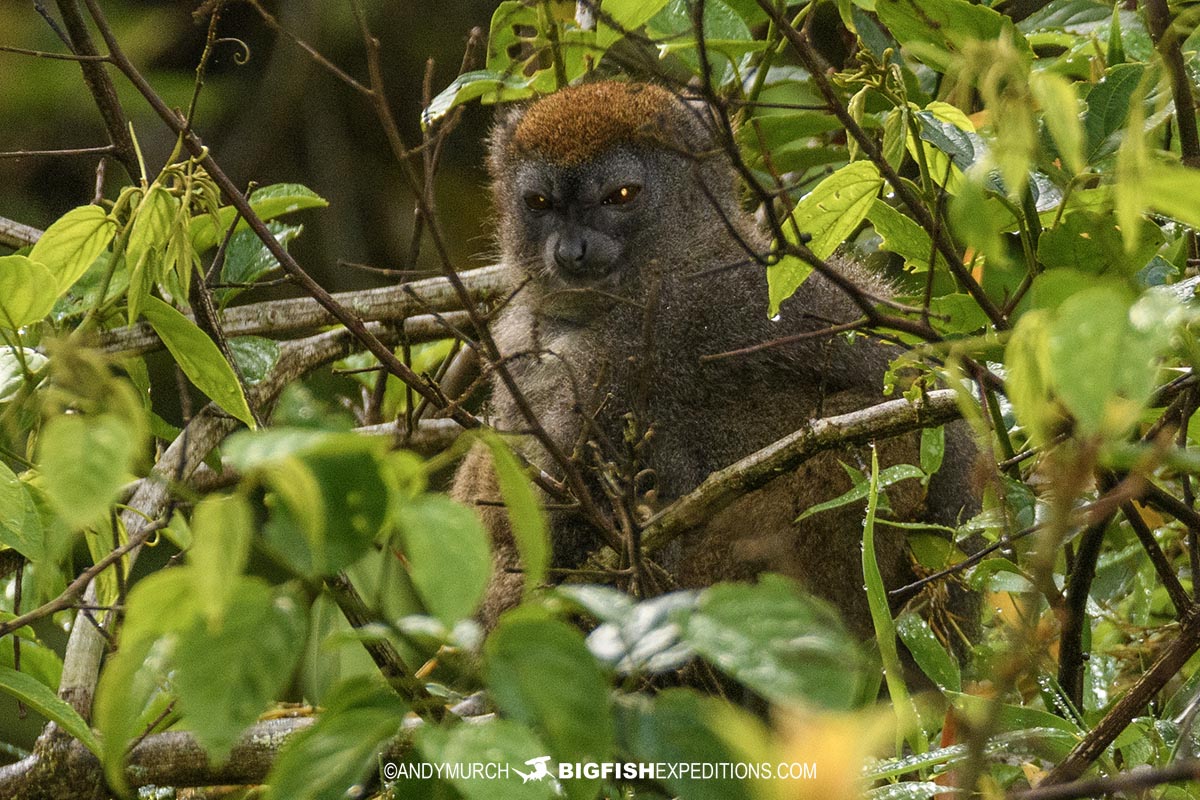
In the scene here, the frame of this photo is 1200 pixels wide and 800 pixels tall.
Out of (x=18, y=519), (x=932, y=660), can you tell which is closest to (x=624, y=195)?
(x=932, y=660)

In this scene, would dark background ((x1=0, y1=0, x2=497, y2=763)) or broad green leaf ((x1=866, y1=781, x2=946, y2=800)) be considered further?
dark background ((x1=0, y1=0, x2=497, y2=763))

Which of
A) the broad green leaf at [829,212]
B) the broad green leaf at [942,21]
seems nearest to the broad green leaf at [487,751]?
the broad green leaf at [829,212]

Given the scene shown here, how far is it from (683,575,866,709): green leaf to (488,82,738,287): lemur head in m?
3.27

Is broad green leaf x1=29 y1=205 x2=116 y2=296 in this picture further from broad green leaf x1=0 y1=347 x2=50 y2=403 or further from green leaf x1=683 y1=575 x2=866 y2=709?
green leaf x1=683 y1=575 x2=866 y2=709

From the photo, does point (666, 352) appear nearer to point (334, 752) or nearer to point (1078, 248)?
point (1078, 248)

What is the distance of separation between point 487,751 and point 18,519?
1.36 metres

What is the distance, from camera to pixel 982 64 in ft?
4.61

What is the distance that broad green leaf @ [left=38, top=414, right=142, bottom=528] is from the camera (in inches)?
44.2

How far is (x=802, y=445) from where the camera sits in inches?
106

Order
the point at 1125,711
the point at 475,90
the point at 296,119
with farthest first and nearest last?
the point at 296,119
the point at 475,90
the point at 1125,711

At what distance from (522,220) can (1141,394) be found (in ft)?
12.6

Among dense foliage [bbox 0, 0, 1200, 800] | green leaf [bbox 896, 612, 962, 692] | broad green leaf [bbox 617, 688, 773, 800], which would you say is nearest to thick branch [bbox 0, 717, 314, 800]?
dense foliage [bbox 0, 0, 1200, 800]

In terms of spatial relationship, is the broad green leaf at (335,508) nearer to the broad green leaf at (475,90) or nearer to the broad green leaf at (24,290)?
the broad green leaf at (24,290)

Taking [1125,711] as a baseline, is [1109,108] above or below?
above
